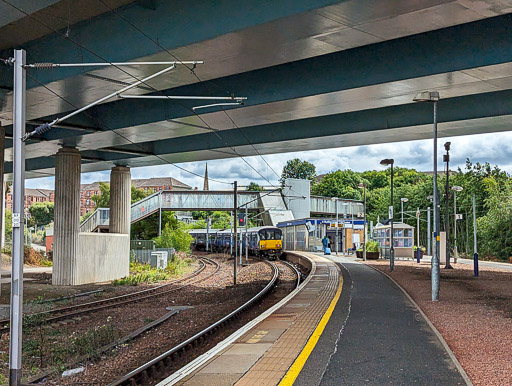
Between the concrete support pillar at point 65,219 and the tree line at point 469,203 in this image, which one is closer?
the concrete support pillar at point 65,219

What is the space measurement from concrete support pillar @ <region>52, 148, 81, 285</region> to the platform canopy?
5.55m

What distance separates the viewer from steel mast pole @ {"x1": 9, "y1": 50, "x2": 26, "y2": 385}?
851 centimetres

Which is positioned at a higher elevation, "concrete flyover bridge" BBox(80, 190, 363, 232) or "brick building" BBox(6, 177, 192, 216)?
"brick building" BBox(6, 177, 192, 216)

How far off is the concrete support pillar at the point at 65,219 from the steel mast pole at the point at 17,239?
21.6m

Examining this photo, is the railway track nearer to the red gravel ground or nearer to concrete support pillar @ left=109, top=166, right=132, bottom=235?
concrete support pillar @ left=109, top=166, right=132, bottom=235

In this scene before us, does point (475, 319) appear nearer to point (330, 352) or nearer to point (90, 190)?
point (330, 352)

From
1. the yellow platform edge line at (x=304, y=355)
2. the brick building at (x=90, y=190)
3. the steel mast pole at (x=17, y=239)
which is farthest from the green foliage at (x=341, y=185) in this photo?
the steel mast pole at (x=17, y=239)

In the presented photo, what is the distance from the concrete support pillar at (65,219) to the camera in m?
29.7

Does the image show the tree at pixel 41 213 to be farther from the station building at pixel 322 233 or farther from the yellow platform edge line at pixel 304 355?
the yellow platform edge line at pixel 304 355

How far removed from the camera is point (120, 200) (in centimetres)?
3750

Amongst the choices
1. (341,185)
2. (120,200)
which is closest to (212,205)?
(120,200)

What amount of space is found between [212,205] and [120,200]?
3233cm

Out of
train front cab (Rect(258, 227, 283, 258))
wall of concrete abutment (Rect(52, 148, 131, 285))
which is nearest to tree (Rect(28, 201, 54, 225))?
train front cab (Rect(258, 227, 283, 258))

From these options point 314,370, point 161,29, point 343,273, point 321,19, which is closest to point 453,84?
point 321,19
